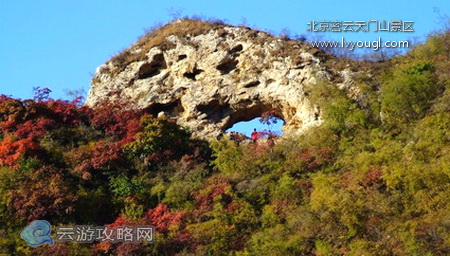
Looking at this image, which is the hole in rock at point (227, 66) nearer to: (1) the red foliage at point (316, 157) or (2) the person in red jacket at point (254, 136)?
(2) the person in red jacket at point (254, 136)

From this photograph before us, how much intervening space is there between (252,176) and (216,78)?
19.5 feet

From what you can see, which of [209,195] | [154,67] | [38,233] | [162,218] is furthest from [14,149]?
[154,67]

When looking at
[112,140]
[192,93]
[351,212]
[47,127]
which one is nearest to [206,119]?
[192,93]

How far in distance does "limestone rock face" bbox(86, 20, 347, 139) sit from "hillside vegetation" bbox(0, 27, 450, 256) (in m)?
1.05

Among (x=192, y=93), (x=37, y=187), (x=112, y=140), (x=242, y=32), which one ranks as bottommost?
(x=37, y=187)

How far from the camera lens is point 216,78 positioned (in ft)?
92.1

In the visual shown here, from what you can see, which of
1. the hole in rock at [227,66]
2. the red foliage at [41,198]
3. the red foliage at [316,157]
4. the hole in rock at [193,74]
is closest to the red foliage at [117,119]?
the hole in rock at [193,74]

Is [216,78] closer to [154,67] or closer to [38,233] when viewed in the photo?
[154,67]

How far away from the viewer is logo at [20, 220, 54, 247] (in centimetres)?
2014

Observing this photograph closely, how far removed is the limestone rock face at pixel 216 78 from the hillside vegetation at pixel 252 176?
41.4 inches

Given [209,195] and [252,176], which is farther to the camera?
[252,176]

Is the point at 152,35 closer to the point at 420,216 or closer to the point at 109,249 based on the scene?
the point at 109,249

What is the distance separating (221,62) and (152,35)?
4631mm

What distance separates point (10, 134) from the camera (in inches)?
1004
